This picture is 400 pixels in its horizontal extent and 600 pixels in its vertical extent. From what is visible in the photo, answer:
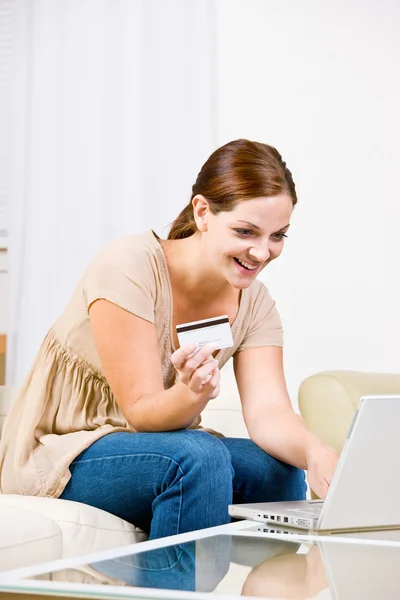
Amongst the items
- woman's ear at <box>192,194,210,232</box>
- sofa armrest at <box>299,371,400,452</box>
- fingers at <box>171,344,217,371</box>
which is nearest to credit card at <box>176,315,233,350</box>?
fingers at <box>171,344,217,371</box>

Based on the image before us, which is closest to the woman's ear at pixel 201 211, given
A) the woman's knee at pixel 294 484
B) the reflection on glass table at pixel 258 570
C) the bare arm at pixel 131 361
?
the bare arm at pixel 131 361

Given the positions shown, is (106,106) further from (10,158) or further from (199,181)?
(199,181)

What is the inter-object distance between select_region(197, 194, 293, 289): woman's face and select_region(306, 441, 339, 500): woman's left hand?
1.10 feet

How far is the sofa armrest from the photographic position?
1.95m

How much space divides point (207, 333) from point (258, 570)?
411mm

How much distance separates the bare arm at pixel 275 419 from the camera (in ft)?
4.70

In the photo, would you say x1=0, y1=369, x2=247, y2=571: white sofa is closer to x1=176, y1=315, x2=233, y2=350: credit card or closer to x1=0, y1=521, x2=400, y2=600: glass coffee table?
x1=0, y1=521, x2=400, y2=600: glass coffee table

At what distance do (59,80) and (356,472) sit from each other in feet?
7.14

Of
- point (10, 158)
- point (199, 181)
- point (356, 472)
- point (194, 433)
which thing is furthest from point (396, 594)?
point (10, 158)

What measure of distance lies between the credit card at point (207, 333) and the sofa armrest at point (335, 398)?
0.79 metres

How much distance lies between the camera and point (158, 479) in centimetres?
Answer: 133

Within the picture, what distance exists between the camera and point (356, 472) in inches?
43.9

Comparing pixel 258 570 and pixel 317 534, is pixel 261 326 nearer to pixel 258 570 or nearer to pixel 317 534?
pixel 317 534

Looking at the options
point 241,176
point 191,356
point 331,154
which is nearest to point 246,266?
point 241,176
